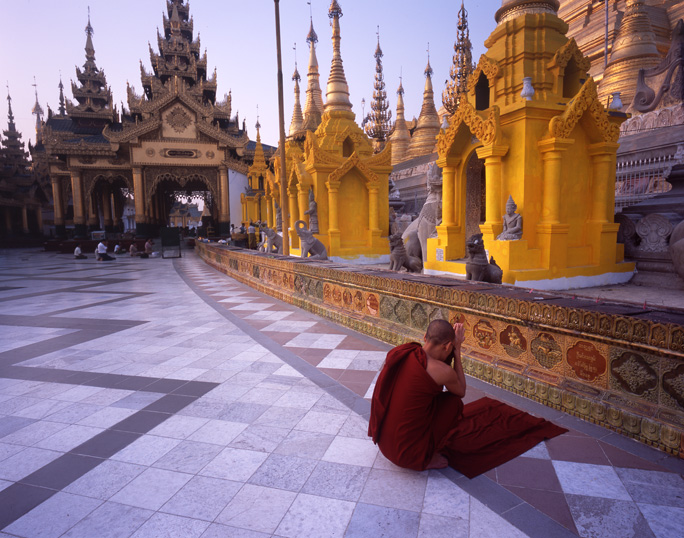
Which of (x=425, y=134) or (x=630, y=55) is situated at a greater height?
(x=630, y=55)

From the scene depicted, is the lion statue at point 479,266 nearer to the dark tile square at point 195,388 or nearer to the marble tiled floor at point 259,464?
the marble tiled floor at point 259,464

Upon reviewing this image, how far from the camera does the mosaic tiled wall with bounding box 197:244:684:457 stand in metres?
2.62

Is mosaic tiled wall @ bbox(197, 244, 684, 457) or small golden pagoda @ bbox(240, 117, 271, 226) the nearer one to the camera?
mosaic tiled wall @ bbox(197, 244, 684, 457)

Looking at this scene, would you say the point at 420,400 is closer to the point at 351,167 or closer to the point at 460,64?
the point at 351,167

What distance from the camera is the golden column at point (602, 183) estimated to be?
339 inches

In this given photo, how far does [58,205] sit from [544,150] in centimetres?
3460

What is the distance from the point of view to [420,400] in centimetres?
251

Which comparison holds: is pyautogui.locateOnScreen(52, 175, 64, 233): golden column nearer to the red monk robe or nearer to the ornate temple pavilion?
the ornate temple pavilion

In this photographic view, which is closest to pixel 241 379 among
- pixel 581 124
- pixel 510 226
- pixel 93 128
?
pixel 510 226

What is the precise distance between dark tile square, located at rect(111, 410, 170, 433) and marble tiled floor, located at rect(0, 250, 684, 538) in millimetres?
18

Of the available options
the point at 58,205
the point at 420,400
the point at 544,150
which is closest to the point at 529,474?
the point at 420,400

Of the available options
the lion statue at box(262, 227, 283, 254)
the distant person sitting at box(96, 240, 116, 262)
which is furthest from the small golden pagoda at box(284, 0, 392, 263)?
the distant person sitting at box(96, 240, 116, 262)

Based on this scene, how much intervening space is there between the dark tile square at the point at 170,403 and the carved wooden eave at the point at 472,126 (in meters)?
7.23

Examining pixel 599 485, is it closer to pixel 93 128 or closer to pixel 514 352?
pixel 514 352
